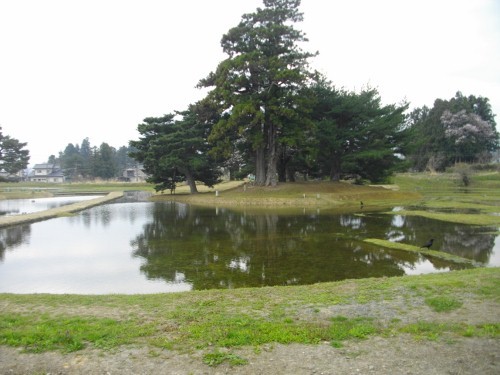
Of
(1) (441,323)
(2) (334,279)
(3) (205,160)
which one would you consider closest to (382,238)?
(2) (334,279)

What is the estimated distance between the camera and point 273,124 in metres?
40.0

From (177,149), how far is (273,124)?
11709mm

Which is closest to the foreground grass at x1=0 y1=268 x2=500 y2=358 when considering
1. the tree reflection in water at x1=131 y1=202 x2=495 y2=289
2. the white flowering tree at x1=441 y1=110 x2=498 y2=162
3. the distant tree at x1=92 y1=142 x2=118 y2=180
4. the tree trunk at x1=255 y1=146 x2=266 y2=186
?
the tree reflection in water at x1=131 y1=202 x2=495 y2=289

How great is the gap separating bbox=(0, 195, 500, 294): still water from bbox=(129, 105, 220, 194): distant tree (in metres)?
20.2

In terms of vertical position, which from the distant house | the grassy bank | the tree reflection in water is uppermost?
the distant house

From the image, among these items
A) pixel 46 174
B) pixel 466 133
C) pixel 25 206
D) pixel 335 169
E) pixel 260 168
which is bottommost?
pixel 25 206

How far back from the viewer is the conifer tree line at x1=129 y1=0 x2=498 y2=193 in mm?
38312

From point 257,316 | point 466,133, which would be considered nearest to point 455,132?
point 466,133

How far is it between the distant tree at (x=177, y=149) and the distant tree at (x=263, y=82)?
4.59 meters

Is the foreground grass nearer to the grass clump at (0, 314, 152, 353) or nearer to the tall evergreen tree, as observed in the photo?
the grass clump at (0, 314, 152, 353)

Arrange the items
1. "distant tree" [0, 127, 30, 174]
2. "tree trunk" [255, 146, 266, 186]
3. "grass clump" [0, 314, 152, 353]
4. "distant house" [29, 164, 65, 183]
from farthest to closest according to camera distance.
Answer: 1. "distant house" [29, 164, 65, 183]
2. "distant tree" [0, 127, 30, 174]
3. "tree trunk" [255, 146, 266, 186]
4. "grass clump" [0, 314, 152, 353]

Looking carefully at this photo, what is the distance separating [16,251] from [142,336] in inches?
483

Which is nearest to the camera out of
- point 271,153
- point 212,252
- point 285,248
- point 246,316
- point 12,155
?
point 246,316

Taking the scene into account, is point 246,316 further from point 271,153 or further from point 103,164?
point 103,164
